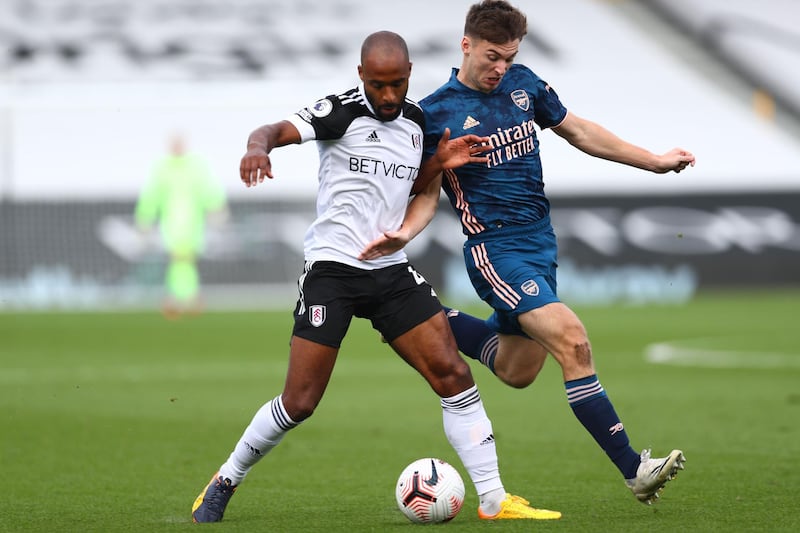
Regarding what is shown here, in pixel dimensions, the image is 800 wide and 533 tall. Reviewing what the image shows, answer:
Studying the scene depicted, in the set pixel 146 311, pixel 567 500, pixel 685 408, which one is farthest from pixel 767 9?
pixel 567 500

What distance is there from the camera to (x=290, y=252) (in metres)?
24.2

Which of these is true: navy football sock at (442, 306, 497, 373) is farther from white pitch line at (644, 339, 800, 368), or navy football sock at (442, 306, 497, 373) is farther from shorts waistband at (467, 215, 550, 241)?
Result: white pitch line at (644, 339, 800, 368)

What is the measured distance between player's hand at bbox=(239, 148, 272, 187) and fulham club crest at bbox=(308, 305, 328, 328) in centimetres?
86

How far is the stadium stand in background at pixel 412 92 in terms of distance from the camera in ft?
80.9

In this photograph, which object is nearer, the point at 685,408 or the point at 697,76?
the point at 685,408

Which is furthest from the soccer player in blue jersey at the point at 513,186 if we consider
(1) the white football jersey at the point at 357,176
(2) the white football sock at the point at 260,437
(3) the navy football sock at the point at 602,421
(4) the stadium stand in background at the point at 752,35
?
(4) the stadium stand in background at the point at 752,35

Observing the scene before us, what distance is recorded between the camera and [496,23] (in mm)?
6578

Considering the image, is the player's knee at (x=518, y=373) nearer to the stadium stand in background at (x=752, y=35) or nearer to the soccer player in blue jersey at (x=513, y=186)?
the soccer player in blue jersey at (x=513, y=186)

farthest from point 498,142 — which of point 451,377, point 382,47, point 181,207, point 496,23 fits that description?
point 181,207

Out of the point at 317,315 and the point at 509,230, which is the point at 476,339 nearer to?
the point at 509,230

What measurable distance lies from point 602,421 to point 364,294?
1290mm

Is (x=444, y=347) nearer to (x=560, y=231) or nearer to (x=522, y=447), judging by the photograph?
(x=522, y=447)

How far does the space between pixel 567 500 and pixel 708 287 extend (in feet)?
61.3

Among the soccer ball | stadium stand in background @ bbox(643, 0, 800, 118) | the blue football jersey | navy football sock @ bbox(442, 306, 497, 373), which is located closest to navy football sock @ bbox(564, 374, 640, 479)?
the soccer ball
